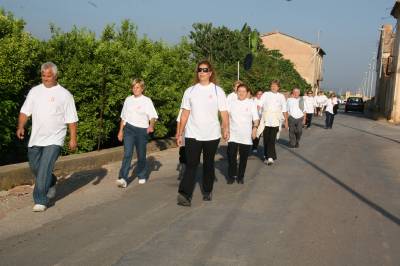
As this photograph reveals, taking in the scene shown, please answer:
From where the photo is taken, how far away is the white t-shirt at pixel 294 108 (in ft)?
46.0

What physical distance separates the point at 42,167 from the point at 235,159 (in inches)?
136

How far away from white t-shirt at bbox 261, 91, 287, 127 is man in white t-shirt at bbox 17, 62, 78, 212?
18.7 feet

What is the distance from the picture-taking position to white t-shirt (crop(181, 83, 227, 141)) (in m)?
6.43

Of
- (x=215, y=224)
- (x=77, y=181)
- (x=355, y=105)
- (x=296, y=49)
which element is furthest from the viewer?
(x=296, y=49)

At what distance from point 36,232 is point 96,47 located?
225 inches

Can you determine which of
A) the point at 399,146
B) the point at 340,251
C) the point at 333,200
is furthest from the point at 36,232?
the point at 399,146

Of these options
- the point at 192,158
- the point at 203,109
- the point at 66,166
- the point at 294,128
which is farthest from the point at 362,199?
the point at 294,128

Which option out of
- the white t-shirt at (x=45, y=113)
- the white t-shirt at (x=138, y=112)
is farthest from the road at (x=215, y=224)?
the white t-shirt at (x=138, y=112)

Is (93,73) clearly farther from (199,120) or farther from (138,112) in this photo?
(199,120)

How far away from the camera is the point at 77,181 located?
8078 mm

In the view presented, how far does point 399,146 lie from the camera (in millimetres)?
16406

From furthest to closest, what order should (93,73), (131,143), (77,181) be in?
1. (93,73)
2. (77,181)
3. (131,143)

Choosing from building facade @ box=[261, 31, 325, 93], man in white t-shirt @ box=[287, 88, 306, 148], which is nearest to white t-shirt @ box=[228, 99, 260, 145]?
man in white t-shirt @ box=[287, 88, 306, 148]

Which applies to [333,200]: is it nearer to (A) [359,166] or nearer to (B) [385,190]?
(B) [385,190]
